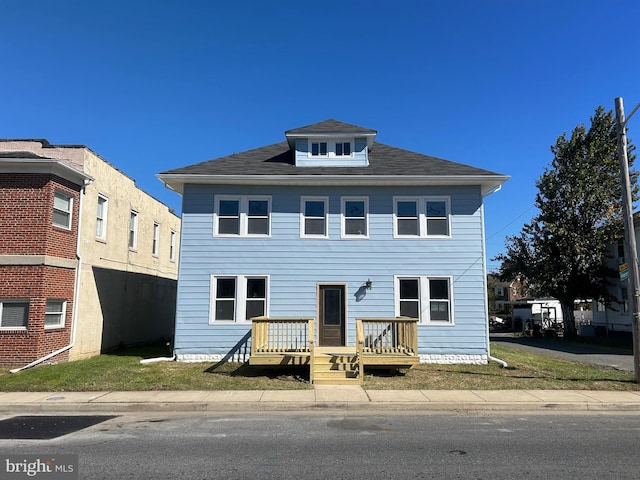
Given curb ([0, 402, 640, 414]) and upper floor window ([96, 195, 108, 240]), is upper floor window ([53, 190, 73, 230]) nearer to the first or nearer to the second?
upper floor window ([96, 195, 108, 240])

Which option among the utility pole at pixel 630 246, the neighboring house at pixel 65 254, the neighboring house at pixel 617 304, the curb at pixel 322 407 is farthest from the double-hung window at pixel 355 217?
the neighboring house at pixel 617 304

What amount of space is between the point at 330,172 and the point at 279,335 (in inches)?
218

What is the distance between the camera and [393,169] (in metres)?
15.0

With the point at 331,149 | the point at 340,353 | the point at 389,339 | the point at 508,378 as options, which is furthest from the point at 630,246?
the point at 331,149

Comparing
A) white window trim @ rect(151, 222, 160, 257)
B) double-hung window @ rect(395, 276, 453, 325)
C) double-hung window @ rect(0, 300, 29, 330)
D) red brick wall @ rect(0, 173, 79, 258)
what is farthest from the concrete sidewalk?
white window trim @ rect(151, 222, 160, 257)

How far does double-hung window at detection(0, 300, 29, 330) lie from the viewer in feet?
41.7

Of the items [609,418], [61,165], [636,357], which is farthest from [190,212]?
[636,357]

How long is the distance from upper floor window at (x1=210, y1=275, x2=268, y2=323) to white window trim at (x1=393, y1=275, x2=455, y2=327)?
423 centimetres

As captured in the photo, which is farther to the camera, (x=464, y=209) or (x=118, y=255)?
(x=118, y=255)

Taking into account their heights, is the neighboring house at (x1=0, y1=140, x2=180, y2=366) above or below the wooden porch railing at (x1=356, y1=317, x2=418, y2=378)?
above

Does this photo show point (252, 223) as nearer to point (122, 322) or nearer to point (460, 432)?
point (122, 322)

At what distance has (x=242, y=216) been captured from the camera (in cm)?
1466

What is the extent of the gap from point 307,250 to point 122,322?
8451 millimetres

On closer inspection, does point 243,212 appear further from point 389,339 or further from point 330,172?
point 389,339
